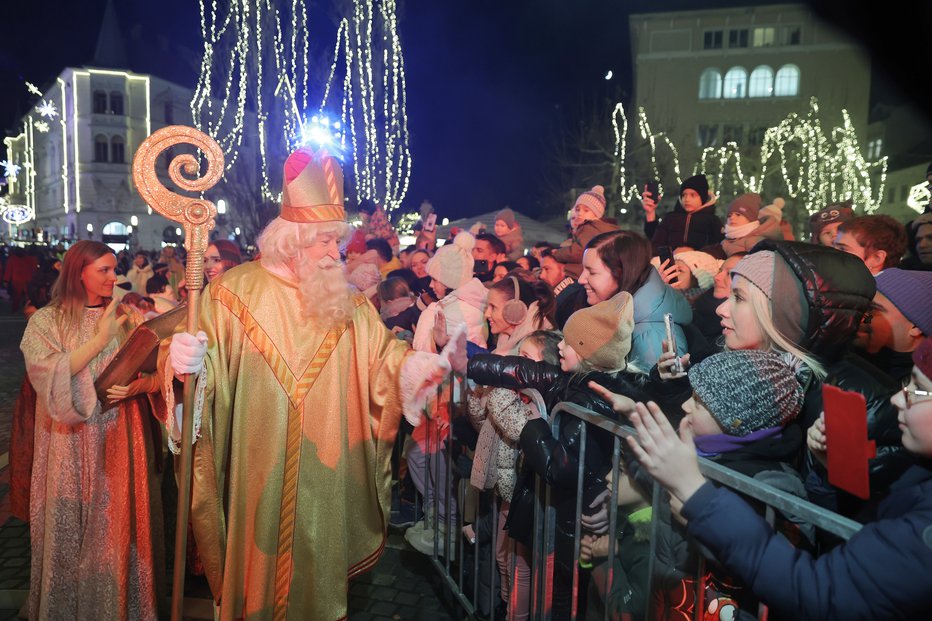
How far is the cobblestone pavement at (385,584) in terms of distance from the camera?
3.85 metres

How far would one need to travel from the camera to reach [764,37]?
1608 inches

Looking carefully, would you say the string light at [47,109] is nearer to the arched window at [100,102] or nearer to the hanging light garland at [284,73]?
the arched window at [100,102]

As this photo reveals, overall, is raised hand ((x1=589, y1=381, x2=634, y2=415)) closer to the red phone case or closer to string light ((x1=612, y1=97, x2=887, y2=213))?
the red phone case

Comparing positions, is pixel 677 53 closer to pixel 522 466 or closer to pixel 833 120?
pixel 833 120

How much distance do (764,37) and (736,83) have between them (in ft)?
10.9

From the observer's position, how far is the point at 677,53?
41562mm

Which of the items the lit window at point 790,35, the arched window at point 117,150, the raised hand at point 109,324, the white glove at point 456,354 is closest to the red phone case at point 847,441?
the white glove at point 456,354

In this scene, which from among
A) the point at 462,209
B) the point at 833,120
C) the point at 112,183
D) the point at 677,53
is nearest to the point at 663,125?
the point at 677,53

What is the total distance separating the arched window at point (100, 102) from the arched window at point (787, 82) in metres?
52.9

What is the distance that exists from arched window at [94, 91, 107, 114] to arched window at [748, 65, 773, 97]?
51360 millimetres

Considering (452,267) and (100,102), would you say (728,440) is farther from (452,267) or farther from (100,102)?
(100,102)

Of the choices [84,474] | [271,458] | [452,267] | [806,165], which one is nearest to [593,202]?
[452,267]

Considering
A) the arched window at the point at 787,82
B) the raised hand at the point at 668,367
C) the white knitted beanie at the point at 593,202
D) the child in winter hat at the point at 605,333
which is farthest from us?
the arched window at the point at 787,82

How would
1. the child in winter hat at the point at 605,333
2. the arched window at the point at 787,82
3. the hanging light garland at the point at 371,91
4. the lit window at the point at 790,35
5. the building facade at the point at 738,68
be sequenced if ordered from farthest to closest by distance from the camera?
the lit window at the point at 790,35 < the arched window at the point at 787,82 < the building facade at the point at 738,68 < the hanging light garland at the point at 371,91 < the child in winter hat at the point at 605,333
